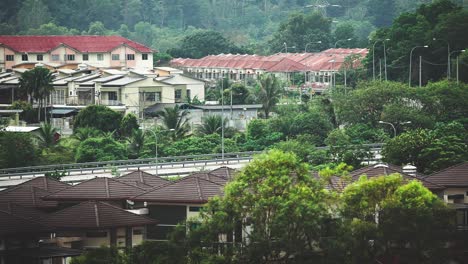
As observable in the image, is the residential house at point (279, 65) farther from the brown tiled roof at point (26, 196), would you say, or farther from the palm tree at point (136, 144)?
the brown tiled roof at point (26, 196)

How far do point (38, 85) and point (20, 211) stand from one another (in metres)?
47.0

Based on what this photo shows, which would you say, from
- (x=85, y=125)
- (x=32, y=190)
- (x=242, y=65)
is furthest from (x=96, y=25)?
(x=32, y=190)

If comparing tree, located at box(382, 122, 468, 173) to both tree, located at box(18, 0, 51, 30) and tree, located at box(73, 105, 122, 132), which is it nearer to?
tree, located at box(73, 105, 122, 132)

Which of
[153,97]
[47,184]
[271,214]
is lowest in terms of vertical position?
[47,184]

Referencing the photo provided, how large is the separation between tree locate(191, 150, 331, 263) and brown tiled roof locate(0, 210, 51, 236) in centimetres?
542

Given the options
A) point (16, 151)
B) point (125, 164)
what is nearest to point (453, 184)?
point (125, 164)

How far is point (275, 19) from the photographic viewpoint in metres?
193

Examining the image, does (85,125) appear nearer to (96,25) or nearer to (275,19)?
(96,25)

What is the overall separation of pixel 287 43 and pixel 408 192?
10779 centimetres

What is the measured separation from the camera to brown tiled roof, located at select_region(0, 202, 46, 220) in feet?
150

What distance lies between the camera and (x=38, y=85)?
305 ft

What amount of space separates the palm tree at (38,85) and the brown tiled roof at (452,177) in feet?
143

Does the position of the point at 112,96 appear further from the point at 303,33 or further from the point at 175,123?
the point at 303,33

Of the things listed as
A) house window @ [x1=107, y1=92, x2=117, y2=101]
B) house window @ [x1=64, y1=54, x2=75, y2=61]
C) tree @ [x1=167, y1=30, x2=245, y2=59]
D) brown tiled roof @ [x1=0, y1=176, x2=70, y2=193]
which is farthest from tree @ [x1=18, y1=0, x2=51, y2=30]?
brown tiled roof @ [x1=0, y1=176, x2=70, y2=193]
